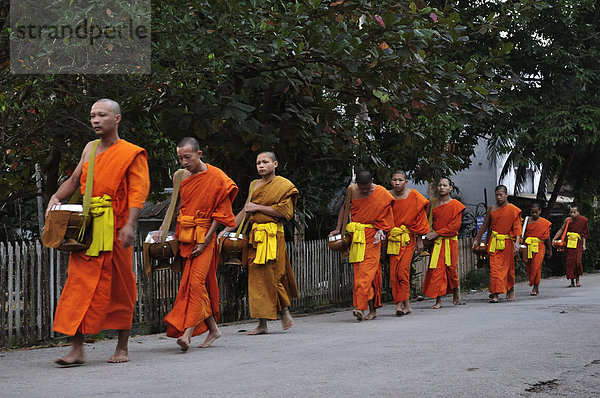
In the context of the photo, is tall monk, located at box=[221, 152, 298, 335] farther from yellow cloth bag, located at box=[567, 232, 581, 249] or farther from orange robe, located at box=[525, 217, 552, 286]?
yellow cloth bag, located at box=[567, 232, 581, 249]

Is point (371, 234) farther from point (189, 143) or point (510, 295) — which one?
point (510, 295)

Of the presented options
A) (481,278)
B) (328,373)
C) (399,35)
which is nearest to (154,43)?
(399,35)

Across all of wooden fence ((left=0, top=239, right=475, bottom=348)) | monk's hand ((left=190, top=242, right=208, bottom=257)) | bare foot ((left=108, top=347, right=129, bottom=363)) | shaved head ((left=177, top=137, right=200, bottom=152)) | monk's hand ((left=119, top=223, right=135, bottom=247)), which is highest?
shaved head ((left=177, top=137, right=200, bottom=152))

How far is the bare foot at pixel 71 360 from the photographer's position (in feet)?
23.0

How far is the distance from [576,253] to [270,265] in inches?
511

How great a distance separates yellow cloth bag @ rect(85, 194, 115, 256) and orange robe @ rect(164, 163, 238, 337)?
135cm

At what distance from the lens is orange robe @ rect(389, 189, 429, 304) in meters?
12.9

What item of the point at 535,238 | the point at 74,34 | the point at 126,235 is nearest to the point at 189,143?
the point at 74,34

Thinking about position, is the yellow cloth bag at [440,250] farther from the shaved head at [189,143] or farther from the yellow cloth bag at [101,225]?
the yellow cloth bag at [101,225]

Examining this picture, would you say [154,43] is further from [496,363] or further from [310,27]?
[496,363]

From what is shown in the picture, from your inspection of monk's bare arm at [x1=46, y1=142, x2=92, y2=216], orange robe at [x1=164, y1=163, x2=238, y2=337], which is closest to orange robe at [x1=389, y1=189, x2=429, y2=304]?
orange robe at [x1=164, y1=163, x2=238, y2=337]

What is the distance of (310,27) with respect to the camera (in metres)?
10.3

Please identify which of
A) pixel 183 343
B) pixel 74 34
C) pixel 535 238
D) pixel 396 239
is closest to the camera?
pixel 183 343

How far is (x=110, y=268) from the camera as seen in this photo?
715 centimetres
